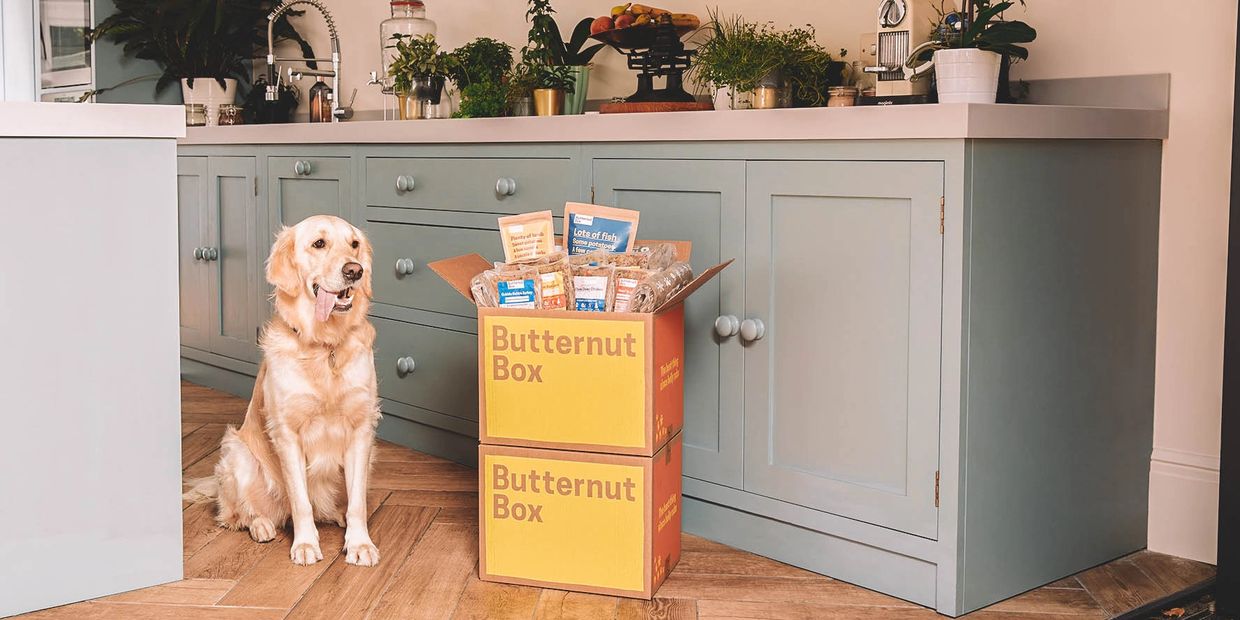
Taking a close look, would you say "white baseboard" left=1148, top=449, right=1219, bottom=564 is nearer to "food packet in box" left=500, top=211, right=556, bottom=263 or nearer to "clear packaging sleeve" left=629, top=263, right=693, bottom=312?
"clear packaging sleeve" left=629, top=263, right=693, bottom=312

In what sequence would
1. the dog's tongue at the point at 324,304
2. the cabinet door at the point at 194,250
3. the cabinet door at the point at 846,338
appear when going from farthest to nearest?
1. the cabinet door at the point at 194,250
2. the dog's tongue at the point at 324,304
3. the cabinet door at the point at 846,338

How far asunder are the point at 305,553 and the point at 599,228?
0.88 m

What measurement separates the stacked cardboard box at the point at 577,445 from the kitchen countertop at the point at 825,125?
31 centimetres

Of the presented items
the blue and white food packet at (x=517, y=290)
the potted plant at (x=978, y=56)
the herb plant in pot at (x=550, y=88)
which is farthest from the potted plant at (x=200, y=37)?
the potted plant at (x=978, y=56)

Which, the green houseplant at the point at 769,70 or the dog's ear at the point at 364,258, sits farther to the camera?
the green houseplant at the point at 769,70

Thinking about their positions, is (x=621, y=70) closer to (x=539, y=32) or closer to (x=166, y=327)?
(x=539, y=32)

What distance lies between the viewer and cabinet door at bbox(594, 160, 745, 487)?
2.41 meters

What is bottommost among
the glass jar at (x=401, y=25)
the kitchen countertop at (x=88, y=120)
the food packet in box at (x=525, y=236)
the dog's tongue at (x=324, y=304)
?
the dog's tongue at (x=324, y=304)

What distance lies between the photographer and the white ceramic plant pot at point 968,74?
2270 millimetres

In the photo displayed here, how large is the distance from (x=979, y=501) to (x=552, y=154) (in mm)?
1239

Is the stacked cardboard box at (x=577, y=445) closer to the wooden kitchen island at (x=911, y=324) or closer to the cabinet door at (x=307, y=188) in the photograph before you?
the wooden kitchen island at (x=911, y=324)

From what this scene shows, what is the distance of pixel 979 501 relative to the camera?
83.9 inches

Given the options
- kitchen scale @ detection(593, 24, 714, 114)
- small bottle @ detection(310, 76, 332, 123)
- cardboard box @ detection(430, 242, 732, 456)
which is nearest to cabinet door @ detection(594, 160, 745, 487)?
cardboard box @ detection(430, 242, 732, 456)

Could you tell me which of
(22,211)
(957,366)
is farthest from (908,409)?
(22,211)
